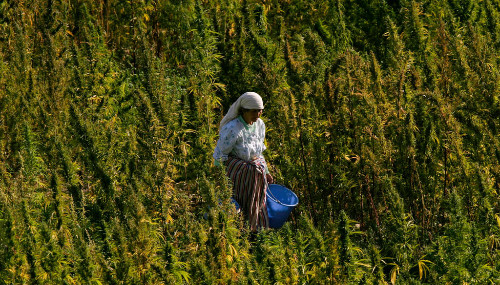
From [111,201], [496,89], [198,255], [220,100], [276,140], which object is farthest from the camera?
[220,100]

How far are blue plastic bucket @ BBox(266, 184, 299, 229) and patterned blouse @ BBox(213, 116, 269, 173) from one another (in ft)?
1.13

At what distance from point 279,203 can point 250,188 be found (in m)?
0.25

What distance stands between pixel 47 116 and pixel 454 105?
3195 millimetres

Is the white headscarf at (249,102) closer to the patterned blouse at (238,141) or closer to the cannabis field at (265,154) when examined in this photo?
the patterned blouse at (238,141)

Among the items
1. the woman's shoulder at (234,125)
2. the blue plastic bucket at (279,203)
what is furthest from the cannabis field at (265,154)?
the woman's shoulder at (234,125)

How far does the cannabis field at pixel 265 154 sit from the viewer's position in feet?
10.7

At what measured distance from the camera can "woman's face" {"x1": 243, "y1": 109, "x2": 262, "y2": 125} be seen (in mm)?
4547

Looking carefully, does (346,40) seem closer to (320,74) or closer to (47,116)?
(320,74)

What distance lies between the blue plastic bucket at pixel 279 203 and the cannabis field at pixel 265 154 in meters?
0.14

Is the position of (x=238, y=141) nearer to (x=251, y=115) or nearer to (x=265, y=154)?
(x=251, y=115)

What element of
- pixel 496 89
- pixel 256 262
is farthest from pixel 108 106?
pixel 496 89

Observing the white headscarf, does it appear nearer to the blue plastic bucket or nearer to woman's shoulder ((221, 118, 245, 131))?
woman's shoulder ((221, 118, 245, 131))

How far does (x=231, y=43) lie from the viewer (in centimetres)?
633

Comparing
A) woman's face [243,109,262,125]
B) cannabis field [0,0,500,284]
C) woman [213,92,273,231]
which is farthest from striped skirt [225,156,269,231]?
woman's face [243,109,262,125]
